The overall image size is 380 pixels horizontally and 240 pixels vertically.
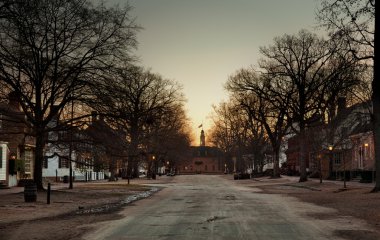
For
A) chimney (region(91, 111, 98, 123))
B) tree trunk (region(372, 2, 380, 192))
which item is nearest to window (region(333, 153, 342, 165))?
tree trunk (region(372, 2, 380, 192))

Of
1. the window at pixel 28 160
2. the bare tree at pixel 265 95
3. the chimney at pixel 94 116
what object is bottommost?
the window at pixel 28 160

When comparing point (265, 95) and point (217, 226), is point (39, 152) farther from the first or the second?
point (265, 95)

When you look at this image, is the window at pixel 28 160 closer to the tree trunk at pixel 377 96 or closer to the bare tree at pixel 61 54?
the bare tree at pixel 61 54

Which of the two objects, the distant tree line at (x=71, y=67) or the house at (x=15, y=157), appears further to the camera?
the house at (x=15, y=157)

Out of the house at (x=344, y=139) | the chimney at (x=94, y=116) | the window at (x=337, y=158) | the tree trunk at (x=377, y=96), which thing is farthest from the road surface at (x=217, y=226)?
the window at (x=337, y=158)

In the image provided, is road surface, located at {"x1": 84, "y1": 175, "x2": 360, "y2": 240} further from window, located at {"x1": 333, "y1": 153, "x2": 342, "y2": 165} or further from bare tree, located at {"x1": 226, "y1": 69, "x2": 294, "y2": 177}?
window, located at {"x1": 333, "y1": 153, "x2": 342, "y2": 165}

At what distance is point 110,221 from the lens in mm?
18547

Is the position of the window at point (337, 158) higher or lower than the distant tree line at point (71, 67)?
lower

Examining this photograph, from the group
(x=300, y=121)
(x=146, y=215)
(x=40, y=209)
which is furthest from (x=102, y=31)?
(x=300, y=121)

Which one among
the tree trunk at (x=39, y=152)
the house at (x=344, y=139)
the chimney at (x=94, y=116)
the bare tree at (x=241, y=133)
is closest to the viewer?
the chimney at (x=94, y=116)

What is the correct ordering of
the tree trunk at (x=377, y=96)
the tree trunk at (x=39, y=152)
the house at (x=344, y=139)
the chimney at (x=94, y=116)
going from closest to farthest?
the tree trunk at (x=377, y=96) → the chimney at (x=94, y=116) → the tree trunk at (x=39, y=152) → the house at (x=344, y=139)

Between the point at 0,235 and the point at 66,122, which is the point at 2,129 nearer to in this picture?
the point at 66,122

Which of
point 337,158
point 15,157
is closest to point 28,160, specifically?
point 15,157

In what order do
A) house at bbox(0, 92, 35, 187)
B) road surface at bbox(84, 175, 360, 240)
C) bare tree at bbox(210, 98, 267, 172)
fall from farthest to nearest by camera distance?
1. bare tree at bbox(210, 98, 267, 172)
2. house at bbox(0, 92, 35, 187)
3. road surface at bbox(84, 175, 360, 240)
